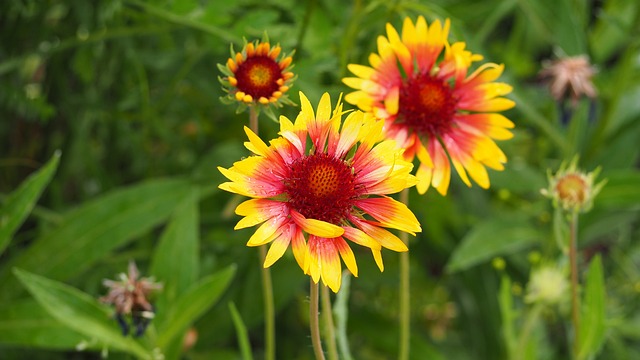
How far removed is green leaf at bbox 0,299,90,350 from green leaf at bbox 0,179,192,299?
0.25 ft

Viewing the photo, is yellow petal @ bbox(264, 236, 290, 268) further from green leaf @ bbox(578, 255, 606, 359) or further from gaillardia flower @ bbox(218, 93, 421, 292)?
green leaf @ bbox(578, 255, 606, 359)

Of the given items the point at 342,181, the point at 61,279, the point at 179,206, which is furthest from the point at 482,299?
the point at 342,181

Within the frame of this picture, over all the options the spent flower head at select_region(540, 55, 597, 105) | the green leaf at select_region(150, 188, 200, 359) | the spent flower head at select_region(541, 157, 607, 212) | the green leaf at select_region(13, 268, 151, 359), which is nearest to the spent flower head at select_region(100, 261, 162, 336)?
the green leaf at select_region(13, 268, 151, 359)

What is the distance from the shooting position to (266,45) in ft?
2.51

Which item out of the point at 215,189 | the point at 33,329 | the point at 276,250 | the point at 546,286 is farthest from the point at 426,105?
the point at 33,329

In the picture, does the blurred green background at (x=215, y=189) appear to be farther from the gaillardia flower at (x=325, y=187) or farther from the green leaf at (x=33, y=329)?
the gaillardia flower at (x=325, y=187)

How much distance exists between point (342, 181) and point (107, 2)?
0.58 metres

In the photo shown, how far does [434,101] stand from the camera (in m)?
0.88

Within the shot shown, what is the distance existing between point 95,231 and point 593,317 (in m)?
0.72

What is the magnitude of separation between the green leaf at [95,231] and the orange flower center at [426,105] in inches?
17.6

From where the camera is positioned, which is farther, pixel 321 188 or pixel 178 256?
pixel 178 256

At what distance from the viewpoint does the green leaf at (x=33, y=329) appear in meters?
1.08

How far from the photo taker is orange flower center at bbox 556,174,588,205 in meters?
0.91

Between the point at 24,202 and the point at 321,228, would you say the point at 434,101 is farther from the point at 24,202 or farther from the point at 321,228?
the point at 24,202
